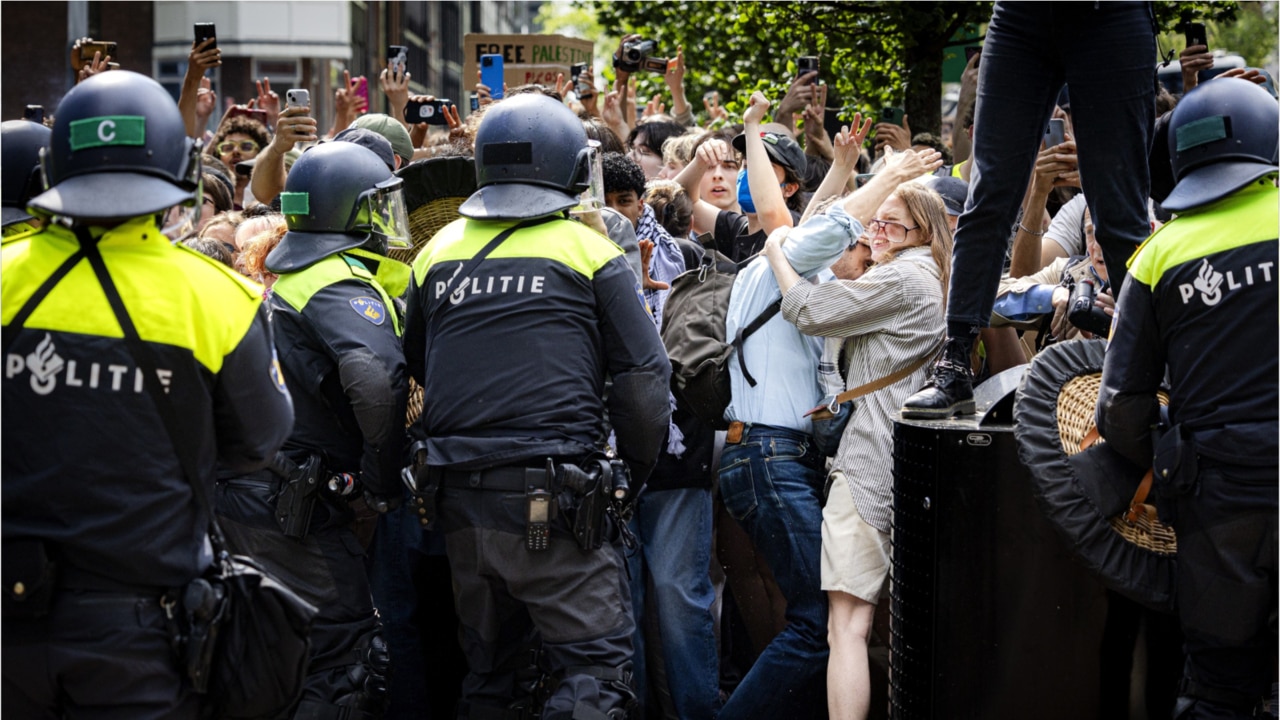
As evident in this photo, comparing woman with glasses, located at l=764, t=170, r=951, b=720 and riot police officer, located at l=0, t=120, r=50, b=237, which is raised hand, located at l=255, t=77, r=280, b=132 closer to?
riot police officer, located at l=0, t=120, r=50, b=237

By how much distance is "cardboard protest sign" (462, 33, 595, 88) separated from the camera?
9734mm

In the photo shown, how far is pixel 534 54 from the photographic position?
9867mm

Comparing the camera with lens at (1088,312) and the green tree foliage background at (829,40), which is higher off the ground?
the green tree foliage background at (829,40)

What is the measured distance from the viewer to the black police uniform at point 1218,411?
3670 millimetres

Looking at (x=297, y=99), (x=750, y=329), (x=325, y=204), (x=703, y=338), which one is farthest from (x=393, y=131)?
(x=750, y=329)

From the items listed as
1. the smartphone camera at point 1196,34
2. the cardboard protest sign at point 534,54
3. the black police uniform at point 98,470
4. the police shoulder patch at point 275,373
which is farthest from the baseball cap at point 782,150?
the black police uniform at point 98,470

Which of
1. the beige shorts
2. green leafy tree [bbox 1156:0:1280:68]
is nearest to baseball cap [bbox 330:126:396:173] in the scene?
→ the beige shorts

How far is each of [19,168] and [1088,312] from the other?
337cm

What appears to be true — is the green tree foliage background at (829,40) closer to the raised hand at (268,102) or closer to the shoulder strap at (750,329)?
the raised hand at (268,102)

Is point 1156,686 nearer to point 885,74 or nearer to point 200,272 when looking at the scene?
point 200,272

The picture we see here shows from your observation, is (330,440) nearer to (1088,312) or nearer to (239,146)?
(1088,312)

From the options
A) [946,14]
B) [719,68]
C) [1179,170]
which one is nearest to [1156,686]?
[1179,170]

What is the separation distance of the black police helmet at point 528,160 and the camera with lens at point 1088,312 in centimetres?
166

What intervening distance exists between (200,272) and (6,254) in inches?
17.7
